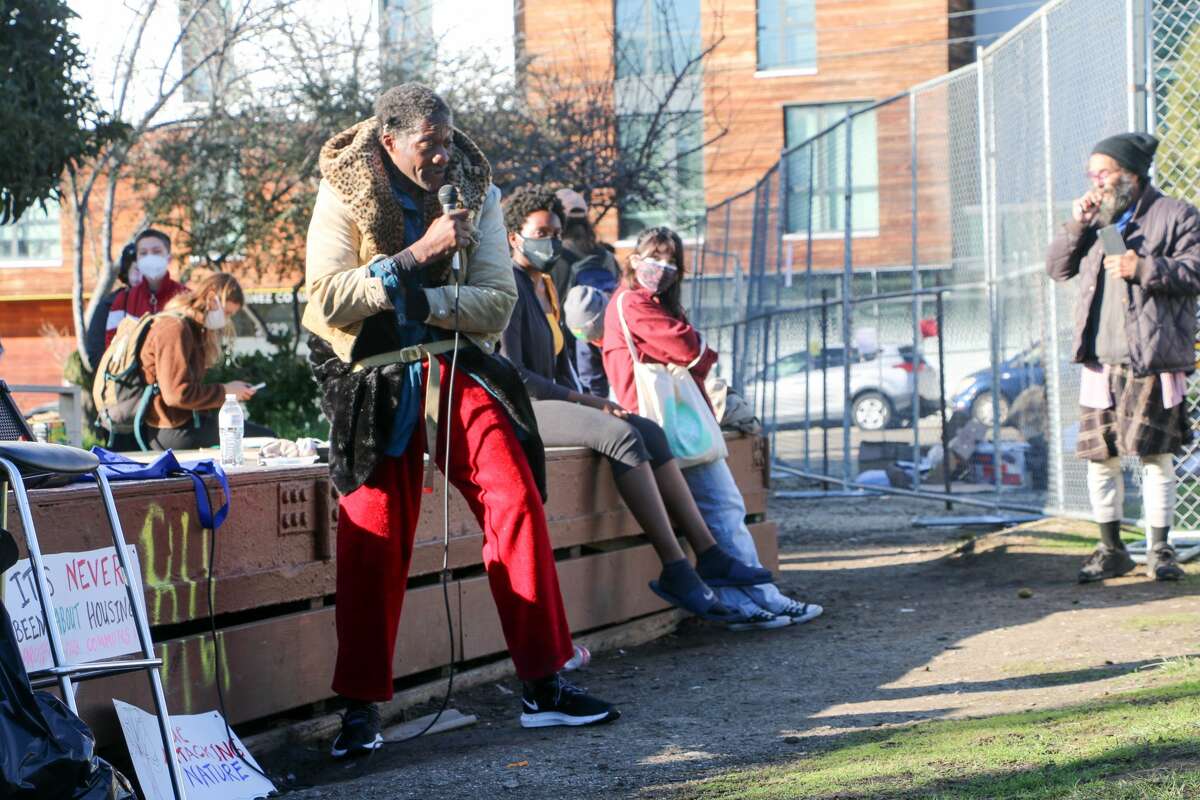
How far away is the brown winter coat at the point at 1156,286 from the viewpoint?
795 centimetres

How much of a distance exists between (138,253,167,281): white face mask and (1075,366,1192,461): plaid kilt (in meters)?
5.33

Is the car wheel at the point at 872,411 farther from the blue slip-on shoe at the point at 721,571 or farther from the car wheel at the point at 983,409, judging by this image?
the blue slip-on shoe at the point at 721,571

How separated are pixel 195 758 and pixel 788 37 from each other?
30579 millimetres

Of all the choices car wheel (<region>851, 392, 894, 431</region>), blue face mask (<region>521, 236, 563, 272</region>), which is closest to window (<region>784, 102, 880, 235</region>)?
car wheel (<region>851, 392, 894, 431</region>)

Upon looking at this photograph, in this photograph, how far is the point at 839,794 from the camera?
415cm

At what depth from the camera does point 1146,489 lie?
8227 mm

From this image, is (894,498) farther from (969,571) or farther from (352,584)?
(352,584)

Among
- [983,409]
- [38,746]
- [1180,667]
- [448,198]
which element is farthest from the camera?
[983,409]

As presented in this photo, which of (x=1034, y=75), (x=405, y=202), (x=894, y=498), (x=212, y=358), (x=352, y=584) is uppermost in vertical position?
(x=1034, y=75)

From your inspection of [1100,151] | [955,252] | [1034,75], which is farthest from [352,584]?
[955,252]

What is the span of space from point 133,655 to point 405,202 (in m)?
1.68

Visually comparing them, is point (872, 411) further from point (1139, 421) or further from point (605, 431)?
point (605, 431)

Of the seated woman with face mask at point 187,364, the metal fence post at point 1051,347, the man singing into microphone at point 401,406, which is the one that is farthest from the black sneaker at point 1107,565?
the seated woman with face mask at point 187,364

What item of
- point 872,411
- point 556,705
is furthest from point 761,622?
point 872,411
